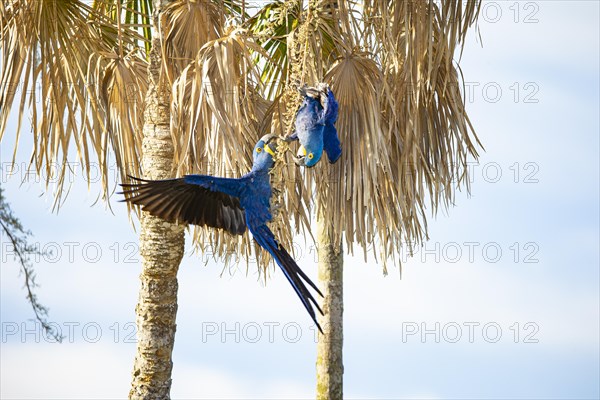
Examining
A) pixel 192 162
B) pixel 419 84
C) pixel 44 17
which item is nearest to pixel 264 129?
pixel 192 162

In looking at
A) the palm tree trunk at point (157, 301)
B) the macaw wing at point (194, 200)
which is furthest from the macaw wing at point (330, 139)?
the palm tree trunk at point (157, 301)

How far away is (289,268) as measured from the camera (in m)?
4.10

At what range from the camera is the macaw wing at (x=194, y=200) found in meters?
4.52

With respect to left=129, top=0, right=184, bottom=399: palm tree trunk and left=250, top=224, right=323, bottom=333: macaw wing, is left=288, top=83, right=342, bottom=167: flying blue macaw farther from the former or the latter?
left=129, top=0, right=184, bottom=399: palm tree trunk

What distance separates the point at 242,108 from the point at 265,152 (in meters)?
2.55

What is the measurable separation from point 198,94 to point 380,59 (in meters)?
1.86

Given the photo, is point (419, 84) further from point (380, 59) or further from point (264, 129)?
point (264, 129)

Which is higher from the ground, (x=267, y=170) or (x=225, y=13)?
(x=225, y=13)

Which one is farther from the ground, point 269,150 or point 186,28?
point 186,28

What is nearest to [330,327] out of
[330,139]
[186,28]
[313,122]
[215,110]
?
[215,110]

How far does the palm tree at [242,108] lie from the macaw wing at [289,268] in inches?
63.9

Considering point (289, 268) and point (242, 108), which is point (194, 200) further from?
point (242, 108)

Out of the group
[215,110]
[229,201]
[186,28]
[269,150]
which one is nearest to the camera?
[269,150]

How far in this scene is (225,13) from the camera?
690 cm
